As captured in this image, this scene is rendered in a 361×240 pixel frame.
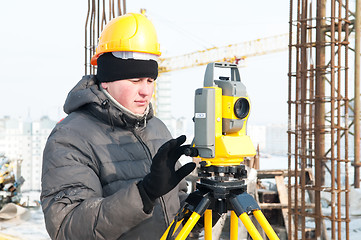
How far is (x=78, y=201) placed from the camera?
1352 millimetres

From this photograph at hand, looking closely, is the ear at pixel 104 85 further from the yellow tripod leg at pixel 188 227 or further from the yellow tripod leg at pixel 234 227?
the yellow tripod leg at pixel 234 227

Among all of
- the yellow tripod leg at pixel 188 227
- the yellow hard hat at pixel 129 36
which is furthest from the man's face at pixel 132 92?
the yellow tripod leg at pixel 188 227

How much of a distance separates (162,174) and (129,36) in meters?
0.65

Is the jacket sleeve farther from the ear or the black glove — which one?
the ear

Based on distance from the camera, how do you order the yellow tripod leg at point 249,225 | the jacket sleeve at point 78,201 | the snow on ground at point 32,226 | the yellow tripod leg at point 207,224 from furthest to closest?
the snow on ground at point 32,226 → the yellow tripod leg at point 207,224 → the yellow tripod leg at point 249,225 → the jacket sleeve at point 78,201

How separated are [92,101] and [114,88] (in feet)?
0.36

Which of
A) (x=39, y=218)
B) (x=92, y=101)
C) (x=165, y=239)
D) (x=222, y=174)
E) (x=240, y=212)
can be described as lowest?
(x=39, y=218)

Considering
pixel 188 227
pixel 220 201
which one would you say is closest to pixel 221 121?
pixel 220 201

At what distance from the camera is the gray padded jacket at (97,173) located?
50.5 inches

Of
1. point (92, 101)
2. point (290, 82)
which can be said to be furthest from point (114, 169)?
point (290, 82)

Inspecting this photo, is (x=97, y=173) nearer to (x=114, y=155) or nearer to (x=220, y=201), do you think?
(x=114, y=155)

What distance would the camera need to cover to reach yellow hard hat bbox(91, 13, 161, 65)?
5.20 ft

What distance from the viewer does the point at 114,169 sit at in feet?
5.12

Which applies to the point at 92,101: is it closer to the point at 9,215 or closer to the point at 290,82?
the point at 290,82
